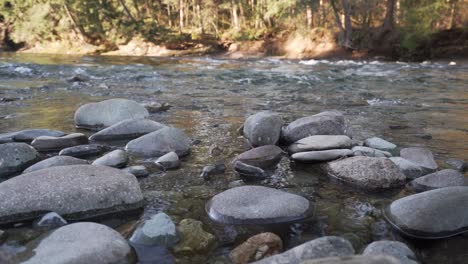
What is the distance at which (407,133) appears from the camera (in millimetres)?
4613

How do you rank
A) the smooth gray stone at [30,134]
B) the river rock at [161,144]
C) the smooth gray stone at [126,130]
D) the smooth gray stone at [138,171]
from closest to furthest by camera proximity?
1. the smooth gray stone at [138,171]
2. the river rock at [161,144]
3. the smooth gray stone at [30,134]
4. the smooth gray stone at [126,130]

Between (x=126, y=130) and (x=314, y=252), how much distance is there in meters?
2.91

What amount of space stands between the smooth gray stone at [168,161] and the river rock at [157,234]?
3.74ft

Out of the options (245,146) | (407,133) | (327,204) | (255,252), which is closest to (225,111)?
(245,146)

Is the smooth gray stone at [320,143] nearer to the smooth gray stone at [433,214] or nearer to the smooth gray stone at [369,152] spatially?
the smooth gray stone at [369,152]

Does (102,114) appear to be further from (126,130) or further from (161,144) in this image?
(161,144)

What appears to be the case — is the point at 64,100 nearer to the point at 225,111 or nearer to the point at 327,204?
the point at 225,111

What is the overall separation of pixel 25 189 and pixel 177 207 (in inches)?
35.2

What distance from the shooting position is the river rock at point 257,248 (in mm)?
1948

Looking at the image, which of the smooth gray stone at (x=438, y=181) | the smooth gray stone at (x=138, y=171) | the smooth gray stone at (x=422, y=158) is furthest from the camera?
the smooth gray stone at (x=422, y=158)

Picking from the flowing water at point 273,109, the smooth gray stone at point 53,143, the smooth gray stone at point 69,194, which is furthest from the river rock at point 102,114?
the smooth gray stone at point 69,194

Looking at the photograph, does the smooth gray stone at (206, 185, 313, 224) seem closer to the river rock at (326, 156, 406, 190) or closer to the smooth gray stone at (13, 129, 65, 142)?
the river rock at (326, 156, 406, 190)

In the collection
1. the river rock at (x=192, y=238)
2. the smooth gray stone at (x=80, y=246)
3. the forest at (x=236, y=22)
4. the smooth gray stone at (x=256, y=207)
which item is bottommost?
the forest at (x=236, y=22)

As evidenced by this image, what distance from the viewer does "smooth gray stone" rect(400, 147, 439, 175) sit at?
3216 mm
